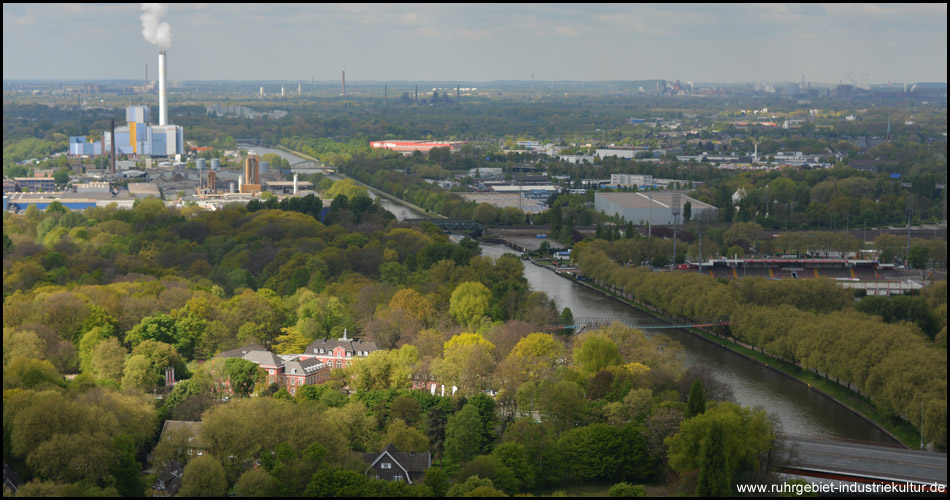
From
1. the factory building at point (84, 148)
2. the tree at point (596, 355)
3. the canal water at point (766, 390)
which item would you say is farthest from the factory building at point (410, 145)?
the tree at point (596, 355)

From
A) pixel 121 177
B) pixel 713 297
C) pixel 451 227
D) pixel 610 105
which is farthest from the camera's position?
pixel 610 105

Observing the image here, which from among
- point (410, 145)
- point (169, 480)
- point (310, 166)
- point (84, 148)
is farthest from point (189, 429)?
point (410, 145)

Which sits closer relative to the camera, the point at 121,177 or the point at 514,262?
the point at 514,262

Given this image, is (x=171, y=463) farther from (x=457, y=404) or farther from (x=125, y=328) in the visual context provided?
(x=125, y=328)

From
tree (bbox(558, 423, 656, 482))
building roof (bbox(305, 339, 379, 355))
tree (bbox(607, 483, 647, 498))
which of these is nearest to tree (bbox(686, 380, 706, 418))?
tree (bbox(558, 423, 656, 482))

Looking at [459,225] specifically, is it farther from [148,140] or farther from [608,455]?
[148,140]

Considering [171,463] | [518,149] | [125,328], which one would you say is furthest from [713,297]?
[518,149]
